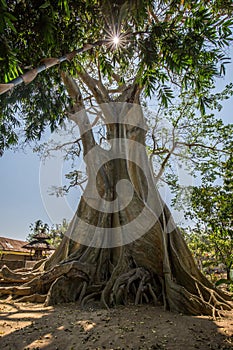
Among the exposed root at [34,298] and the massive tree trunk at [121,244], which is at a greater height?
the massive tree trunk at [121,244]

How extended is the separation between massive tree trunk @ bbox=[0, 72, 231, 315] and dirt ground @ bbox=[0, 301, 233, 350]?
411 millimetres

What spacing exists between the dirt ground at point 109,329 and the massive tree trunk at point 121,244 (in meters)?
0.41

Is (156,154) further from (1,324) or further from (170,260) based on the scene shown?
(1,324)

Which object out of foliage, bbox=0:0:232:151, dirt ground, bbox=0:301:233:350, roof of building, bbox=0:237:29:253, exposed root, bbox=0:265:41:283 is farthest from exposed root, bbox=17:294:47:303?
roof of building, bbox=0:237:29:253

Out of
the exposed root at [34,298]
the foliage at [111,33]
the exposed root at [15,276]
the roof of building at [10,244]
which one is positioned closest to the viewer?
the foliage at [111,33]

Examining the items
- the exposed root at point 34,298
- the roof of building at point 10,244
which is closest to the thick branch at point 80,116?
the exposed root at point 34,298

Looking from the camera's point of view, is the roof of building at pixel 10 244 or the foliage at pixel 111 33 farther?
the roof of building at pixel 10 244

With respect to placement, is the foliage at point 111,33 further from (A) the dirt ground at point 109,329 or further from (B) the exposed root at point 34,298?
(B) the exposed root at point 34,298

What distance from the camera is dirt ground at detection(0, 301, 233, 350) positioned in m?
2.42

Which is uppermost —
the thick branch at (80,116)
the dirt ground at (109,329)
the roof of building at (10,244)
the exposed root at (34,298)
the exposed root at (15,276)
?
the thick branch at (80,116)

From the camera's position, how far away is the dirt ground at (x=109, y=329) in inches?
95.1

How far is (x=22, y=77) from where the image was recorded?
Answer: 6.20ft

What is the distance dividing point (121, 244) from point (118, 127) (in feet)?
10.1

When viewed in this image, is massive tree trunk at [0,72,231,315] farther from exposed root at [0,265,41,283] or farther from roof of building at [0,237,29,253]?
roof of building at [0,237,29,253]
